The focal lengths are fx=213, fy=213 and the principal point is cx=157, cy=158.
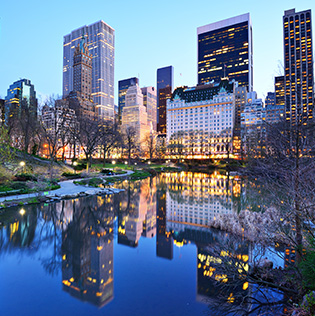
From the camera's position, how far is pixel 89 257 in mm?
10336

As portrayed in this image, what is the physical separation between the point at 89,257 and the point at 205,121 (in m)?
134

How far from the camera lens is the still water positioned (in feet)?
23.3

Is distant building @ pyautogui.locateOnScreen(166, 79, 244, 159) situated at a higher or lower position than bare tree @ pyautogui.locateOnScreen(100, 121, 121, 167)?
higher

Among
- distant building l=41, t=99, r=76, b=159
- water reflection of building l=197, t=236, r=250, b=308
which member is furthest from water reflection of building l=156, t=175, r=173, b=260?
distant building l=41, t=99, r=76, b=159

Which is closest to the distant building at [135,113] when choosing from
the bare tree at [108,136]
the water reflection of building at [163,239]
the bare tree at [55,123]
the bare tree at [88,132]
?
the bare tree at [108,136]

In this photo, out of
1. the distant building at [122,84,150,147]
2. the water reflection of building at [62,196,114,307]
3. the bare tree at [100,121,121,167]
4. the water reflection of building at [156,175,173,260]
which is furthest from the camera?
the distant building at [122,84,150,147]

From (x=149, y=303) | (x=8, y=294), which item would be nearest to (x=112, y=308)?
(x=149, y=303)

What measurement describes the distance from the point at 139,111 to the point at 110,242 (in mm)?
184092

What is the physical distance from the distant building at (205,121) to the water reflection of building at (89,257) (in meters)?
109

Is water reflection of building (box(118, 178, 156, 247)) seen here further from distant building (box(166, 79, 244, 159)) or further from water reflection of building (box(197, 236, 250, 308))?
distant building (box(166, 79, 244, 159))

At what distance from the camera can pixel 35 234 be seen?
516 inches

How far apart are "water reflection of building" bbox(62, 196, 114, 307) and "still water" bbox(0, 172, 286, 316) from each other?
0.04m

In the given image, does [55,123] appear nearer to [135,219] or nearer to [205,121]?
[135,219]

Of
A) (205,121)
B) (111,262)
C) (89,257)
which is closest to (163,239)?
(111,262)
